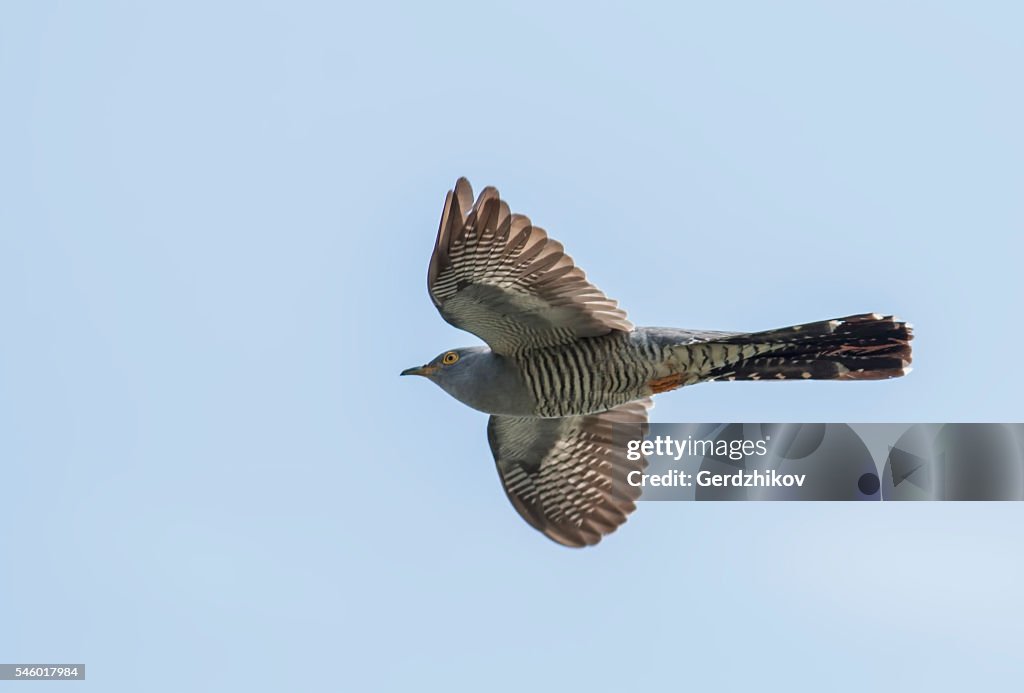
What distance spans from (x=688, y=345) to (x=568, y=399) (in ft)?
3.28

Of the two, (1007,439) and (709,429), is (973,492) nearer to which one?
(1007,439)

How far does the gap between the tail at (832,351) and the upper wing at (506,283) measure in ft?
3.03

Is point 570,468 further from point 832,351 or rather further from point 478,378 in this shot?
point 832,351

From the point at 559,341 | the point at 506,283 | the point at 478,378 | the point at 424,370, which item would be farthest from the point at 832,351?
the point at 424,370

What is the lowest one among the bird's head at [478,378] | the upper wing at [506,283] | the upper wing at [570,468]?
the upper wing at [570,468]

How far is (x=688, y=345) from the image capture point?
10.5 m

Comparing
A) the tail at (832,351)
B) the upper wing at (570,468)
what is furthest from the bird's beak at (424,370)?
the tail at (832,351)

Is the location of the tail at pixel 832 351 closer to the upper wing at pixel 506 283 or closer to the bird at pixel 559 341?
the bird at pixel 559 341

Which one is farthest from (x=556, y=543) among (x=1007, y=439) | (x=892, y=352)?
(x=1007, y=439)

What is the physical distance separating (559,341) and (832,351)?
1.97 metres

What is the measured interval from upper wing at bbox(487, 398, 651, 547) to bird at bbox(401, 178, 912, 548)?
0.95 meters

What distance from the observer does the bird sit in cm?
994

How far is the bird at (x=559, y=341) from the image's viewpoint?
9.94 metres

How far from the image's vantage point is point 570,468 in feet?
40.3
